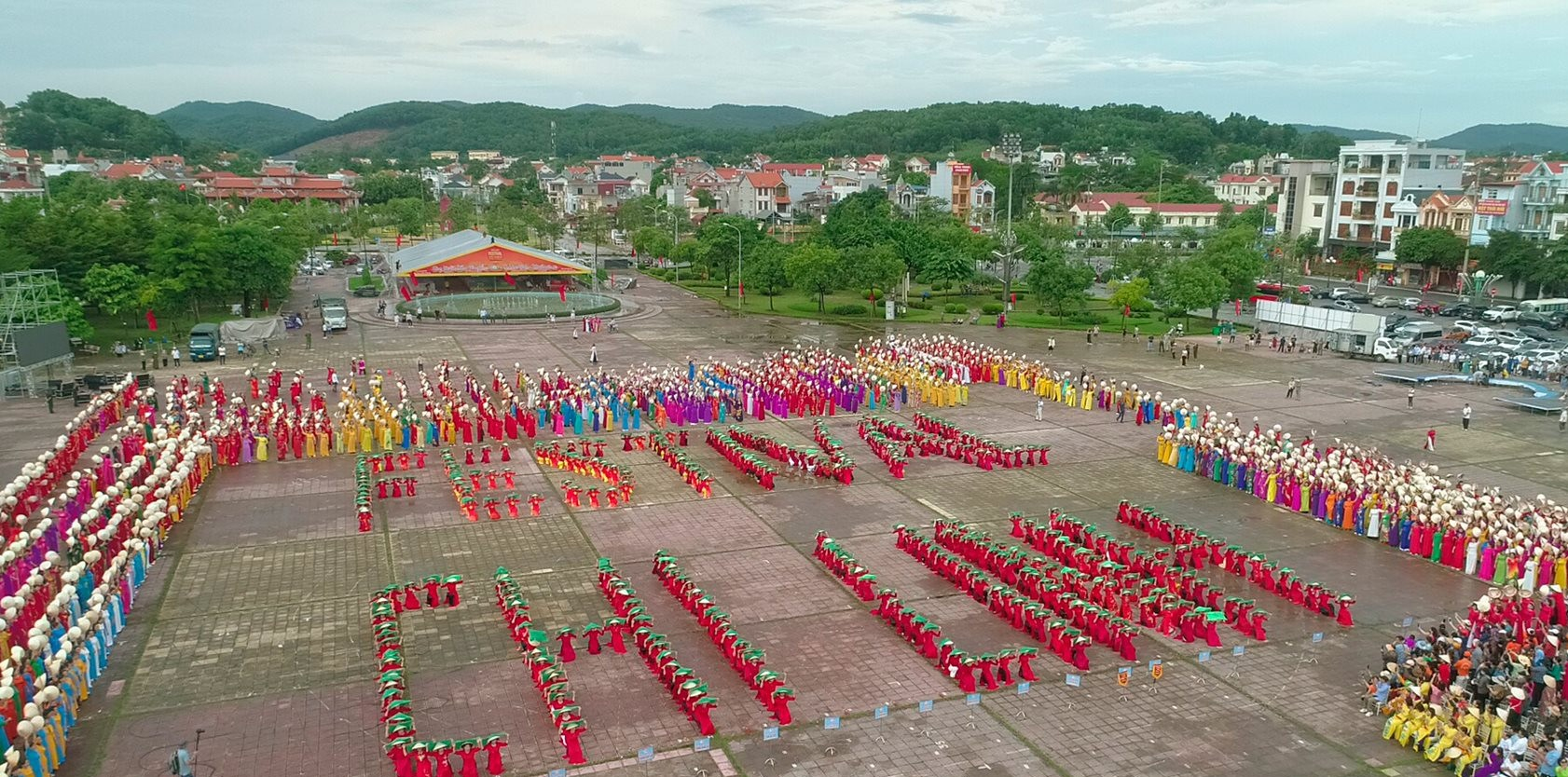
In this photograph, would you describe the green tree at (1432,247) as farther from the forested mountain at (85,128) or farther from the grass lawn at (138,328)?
the forested mountain at (85,128)

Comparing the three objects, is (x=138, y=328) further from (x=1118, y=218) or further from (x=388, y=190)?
(x=388, y=190)

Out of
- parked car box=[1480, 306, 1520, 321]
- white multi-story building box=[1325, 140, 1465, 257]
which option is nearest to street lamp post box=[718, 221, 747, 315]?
parked car box=[1480, 306, 1520, 321]

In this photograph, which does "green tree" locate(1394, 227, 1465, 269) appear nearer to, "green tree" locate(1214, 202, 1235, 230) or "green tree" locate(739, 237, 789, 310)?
"green tree" locate(1214, 202, 1235, 230)

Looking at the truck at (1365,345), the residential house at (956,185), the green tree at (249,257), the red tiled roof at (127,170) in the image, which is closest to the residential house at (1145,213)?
the residential house at (956,185)

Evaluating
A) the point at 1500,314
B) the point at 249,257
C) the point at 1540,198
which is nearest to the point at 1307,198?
the point at 1540,198

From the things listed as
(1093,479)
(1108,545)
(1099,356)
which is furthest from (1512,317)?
(1108,545)

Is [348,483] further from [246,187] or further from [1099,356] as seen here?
[246,187]
